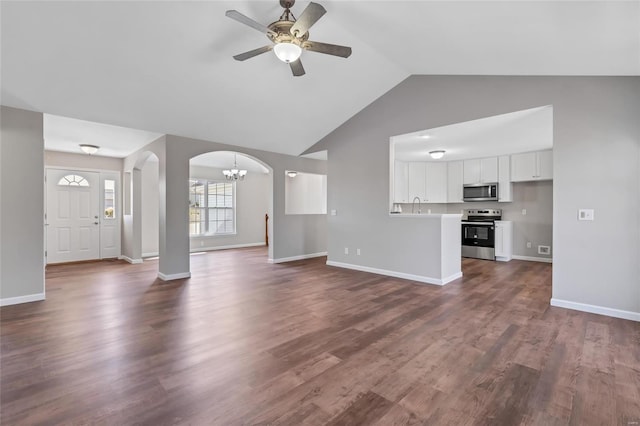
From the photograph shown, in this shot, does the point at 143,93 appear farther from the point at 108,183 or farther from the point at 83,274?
the point at 108,183

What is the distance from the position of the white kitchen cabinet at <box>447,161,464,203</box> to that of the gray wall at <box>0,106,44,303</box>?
318 inches

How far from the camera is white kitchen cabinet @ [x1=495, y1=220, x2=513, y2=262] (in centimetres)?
672

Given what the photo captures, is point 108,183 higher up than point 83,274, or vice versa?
point 108,183

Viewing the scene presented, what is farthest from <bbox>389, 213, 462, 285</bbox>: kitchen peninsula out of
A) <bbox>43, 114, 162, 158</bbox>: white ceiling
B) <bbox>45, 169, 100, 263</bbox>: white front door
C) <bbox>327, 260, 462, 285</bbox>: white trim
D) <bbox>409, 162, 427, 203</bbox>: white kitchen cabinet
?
<bbox>45, 169, 100, 263</bbox>: white front door

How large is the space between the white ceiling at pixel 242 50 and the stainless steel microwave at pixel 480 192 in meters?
3.69

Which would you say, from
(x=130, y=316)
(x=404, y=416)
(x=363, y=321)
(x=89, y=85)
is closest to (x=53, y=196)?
(x=89, y=85)

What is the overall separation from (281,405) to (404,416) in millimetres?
733

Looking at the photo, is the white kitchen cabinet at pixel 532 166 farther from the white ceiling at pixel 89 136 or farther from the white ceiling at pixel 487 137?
the white ceiling at pixel 89 136

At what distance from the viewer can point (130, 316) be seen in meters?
3.33

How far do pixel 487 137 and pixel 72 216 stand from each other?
29.4 feet

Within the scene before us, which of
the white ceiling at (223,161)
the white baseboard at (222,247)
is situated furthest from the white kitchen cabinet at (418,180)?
the white baseboard at (222,247)

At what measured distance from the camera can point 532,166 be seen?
6.45 m

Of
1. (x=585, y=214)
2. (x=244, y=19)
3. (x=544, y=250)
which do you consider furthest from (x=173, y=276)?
(x=544, y=250)

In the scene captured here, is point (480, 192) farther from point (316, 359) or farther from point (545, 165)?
point (316, 359)
